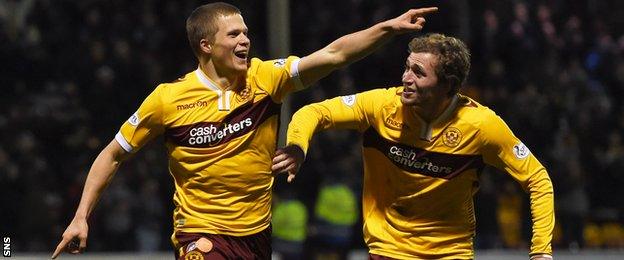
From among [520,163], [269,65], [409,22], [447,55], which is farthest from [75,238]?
[520,163]

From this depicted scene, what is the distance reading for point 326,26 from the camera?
16734 mm

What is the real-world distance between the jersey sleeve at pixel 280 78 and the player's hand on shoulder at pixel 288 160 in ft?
1.55

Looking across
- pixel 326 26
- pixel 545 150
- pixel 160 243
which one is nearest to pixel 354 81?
pixel 326 26

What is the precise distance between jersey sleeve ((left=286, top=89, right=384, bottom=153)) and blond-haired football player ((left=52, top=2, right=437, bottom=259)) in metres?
0.16

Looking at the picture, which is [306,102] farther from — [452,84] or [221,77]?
[452,84]

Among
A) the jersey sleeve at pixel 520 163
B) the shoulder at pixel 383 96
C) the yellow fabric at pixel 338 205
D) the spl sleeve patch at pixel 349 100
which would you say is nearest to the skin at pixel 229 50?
the spl sleeve patch at pixel 349 100

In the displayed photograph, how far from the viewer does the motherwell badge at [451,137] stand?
6418mm

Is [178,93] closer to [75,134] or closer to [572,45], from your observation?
[75,134]

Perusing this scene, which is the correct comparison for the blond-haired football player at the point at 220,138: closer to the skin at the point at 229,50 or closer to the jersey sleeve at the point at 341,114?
the skin at the point at 229,50

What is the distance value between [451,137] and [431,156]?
0.44 feet

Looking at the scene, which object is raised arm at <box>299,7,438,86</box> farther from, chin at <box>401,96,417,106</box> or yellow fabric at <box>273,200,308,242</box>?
yellow fabric at <box>273,200,308,242</box>

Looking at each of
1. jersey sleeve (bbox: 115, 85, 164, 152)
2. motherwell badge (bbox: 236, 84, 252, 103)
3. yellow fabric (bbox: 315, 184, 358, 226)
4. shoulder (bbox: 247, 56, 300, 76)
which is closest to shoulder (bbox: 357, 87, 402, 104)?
shoulder (bbox: 247, 56, 300, 76)

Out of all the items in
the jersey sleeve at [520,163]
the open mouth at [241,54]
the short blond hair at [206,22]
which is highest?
the short blond hair at [206,22]

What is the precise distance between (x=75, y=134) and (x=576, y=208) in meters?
5.72
